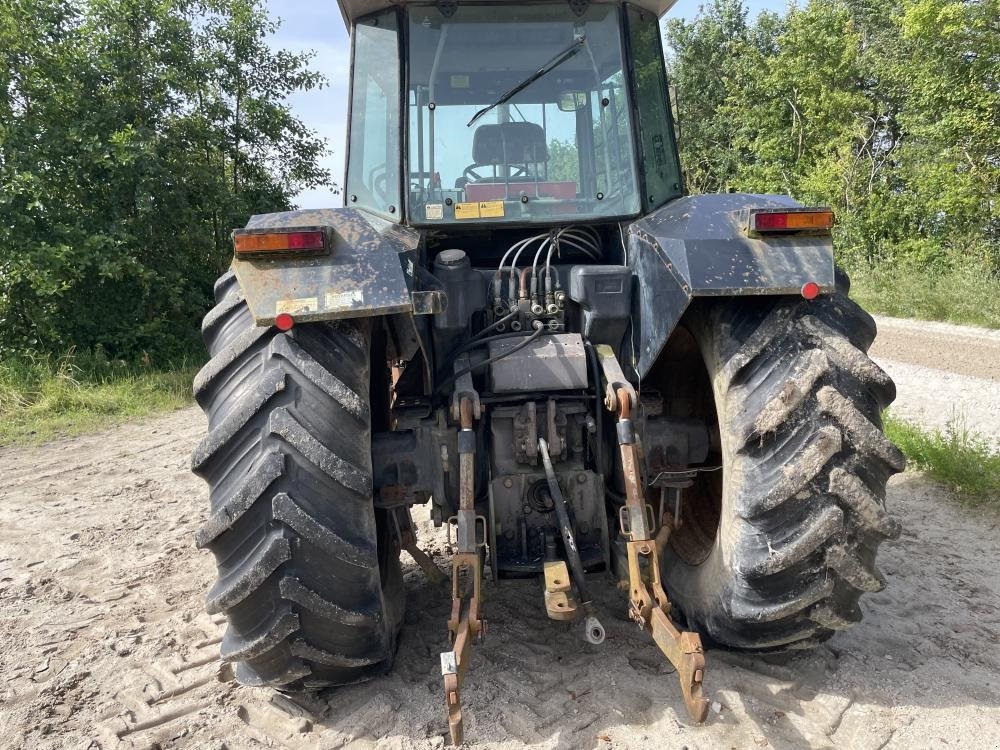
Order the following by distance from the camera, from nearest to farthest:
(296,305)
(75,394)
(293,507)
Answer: (293,507)
(296,305)
(75,394)

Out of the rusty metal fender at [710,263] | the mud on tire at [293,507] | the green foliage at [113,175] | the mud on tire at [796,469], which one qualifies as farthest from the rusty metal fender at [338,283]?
the green foliage at [113,175]

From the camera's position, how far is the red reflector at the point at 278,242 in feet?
7.13

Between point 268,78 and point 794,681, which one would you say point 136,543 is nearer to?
point 794,681

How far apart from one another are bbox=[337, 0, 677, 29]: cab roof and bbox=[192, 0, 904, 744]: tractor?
0.01 metres

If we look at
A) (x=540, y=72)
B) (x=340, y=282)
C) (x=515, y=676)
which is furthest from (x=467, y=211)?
(x=515, y=676)

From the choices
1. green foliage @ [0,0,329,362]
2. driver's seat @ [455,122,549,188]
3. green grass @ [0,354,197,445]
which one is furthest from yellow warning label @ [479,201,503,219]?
green foliage @ [0,0,329,362]

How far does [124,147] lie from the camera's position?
27.8 ft

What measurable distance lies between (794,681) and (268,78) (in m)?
11.4

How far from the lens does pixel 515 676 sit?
2.57m

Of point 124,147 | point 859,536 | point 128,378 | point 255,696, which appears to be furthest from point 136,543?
point 124,147

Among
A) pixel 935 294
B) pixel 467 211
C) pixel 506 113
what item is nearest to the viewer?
pixel 467 211

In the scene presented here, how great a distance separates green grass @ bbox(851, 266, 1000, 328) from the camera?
10.8m

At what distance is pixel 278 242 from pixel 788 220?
155 centimetres

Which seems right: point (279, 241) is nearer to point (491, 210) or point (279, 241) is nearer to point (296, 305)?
point (296, 305)
